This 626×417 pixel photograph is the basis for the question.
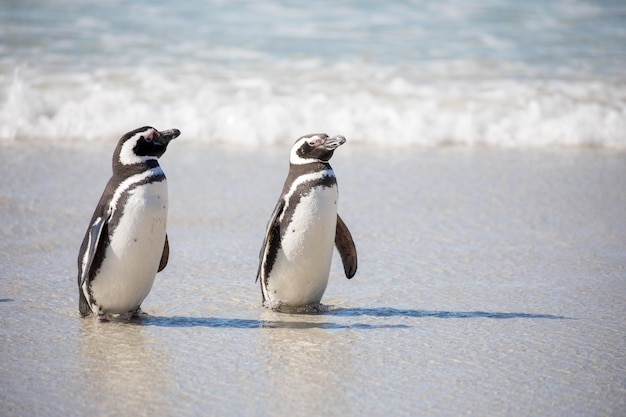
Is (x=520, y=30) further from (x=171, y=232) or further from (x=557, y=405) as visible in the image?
(x=557, y=405)

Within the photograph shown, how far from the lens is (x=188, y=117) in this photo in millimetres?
8906

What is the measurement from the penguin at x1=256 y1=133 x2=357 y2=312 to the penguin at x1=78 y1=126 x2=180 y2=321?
1.65 ft

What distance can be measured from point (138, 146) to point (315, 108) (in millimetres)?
5432

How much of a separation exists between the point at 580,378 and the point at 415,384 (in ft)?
1.92

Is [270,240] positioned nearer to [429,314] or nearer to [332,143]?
[332,143]

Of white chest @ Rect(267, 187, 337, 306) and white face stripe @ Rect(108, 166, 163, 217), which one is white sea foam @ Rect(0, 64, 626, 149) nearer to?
white chest @ Rect(267, 187, 337, 306)

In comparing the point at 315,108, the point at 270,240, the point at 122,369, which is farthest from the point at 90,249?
Result: the point at 315,108

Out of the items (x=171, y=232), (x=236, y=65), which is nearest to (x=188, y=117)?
(x=236, y=65)

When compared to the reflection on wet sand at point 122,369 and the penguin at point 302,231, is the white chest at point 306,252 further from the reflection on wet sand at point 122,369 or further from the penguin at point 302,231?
the reflection on wet sand at point 122,369

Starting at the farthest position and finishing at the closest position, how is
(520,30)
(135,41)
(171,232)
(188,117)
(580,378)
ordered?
1. (520,30)
2. (135,41)
3. (188,117)
4. (171,232)
5. (580,378)

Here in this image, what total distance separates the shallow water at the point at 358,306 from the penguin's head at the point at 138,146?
0.69 metres

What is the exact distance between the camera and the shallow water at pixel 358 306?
321 cm

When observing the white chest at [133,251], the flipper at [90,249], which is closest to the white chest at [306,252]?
the white chest at [133,251]

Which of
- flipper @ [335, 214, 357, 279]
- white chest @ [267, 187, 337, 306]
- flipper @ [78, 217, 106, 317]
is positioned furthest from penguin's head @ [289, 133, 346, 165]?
flipper @ [78, 217, 106, 317]
